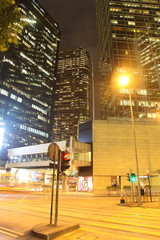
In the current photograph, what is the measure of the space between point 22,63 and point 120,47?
82.6m

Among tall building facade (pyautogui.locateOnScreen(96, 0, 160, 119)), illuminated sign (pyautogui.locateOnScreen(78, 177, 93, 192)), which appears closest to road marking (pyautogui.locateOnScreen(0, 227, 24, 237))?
illuminated sign (pyautogui.locateOnScreen(78, 177, 93, 192))

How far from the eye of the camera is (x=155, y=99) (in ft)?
175

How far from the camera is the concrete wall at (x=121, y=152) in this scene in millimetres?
37344

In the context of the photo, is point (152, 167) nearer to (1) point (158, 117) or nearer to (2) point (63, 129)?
(1) point (158, 117)

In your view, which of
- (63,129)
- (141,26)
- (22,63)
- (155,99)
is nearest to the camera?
(155,99)

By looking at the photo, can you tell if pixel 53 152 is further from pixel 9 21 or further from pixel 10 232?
pixel 9 21

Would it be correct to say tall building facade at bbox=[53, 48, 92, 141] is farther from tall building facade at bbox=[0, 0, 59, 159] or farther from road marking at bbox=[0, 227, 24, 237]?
road marking at bbox=[0, 227, 24, 237]

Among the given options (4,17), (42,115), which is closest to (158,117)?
(4,17)

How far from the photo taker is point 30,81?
12212cm

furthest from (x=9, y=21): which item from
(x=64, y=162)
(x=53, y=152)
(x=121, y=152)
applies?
(x=121, y=152)

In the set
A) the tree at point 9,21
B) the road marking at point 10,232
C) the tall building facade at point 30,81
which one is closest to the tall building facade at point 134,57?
the tree at point 9,21

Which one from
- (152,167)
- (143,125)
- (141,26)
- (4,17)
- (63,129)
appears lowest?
(152,167)

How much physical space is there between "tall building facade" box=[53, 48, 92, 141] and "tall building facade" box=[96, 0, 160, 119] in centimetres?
9916

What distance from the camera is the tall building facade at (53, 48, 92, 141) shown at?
166 metres
